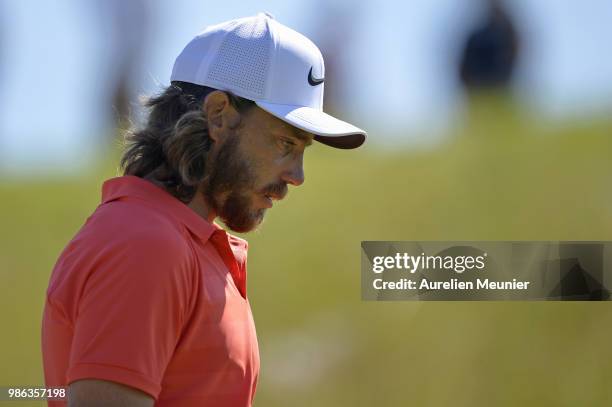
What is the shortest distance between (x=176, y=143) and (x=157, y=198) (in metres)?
0.15

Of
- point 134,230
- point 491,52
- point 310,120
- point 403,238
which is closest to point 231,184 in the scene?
point 310,120

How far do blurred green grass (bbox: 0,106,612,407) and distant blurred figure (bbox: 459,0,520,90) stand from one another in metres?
0.40

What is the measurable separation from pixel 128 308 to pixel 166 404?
19 cm

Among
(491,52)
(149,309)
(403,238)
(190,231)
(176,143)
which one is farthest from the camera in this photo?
(491,52)

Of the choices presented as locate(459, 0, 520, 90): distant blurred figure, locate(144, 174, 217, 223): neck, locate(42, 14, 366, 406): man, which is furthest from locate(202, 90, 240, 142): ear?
locate(459, 0, 520, 90): distant blurred figure

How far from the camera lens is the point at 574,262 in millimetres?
3395

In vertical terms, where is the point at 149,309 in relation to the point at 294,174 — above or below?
below

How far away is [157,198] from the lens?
1.40 metres

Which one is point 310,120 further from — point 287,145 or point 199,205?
point 199,205

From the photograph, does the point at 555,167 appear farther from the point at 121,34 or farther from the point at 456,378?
the point at 121,34

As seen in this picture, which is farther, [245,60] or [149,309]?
[245,60]

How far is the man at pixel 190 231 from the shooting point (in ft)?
3.87

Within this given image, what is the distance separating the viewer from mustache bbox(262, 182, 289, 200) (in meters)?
1.58

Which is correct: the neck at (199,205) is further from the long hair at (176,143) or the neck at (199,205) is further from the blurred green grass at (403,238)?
the blurred green grass at (403,238)
